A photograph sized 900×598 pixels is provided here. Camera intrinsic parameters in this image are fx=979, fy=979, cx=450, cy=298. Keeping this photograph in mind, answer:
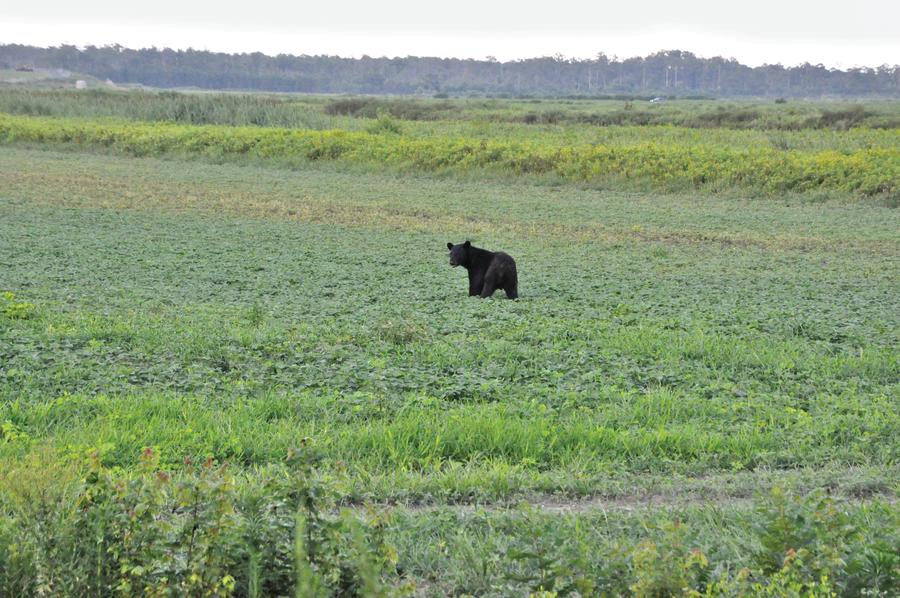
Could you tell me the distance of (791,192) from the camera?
92.3ft

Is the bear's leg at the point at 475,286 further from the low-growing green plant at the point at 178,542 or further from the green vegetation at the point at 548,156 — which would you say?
the green vegetation at the point at 548,156

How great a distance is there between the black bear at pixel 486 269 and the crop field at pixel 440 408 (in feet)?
0.72

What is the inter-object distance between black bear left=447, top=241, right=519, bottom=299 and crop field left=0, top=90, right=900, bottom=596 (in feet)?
0.72

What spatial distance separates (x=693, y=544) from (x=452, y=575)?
1.21m

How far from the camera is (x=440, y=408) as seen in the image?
298 inches

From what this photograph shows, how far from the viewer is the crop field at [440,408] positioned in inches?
165

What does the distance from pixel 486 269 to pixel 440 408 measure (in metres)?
5.73

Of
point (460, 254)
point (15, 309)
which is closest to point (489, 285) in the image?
point (460, 254)

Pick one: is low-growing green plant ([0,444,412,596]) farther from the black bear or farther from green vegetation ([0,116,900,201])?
green vegetation ([0,116,900,201])

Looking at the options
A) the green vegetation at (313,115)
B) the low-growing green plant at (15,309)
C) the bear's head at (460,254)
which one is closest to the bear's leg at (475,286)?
the bear's head at (460,254)

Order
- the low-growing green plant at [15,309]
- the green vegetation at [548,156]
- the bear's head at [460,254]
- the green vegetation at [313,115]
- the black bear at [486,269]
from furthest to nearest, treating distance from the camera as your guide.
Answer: the green vegetation at [313,115] < the green vegetation at [548,156] < the bear's head at [460,254] < the black bear at [486,269] < the low-growing green plant at [15,309]

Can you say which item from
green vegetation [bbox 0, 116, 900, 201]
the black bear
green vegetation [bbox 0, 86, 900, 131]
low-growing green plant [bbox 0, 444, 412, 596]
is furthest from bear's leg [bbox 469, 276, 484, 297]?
green vegetation [bbox 0, 86, 900, 131]

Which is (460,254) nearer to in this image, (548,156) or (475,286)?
(475,286)

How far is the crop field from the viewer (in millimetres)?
4203
